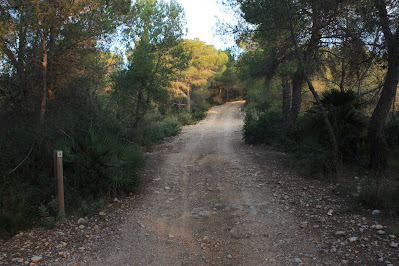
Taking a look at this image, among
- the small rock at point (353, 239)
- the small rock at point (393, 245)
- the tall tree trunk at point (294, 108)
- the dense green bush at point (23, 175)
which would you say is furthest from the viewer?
the tall tree trunk at point (294, 108)

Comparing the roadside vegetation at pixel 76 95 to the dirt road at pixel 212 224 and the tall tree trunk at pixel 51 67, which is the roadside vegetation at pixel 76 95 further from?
the dirt road at pixel 212 224

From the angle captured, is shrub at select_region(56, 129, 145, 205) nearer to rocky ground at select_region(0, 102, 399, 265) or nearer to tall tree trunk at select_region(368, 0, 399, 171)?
rocky ground at select_region(0, 102, 399, 265)

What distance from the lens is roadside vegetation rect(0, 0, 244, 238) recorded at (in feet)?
20.5

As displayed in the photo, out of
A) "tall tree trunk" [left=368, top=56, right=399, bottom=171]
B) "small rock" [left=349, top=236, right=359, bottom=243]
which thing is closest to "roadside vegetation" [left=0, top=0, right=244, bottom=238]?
"small rock" [left=349, top=236, right=359, bottom=243]

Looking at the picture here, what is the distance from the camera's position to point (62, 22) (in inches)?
330

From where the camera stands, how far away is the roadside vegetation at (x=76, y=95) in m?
6.26

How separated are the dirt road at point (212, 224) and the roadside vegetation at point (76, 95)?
1.05 meters

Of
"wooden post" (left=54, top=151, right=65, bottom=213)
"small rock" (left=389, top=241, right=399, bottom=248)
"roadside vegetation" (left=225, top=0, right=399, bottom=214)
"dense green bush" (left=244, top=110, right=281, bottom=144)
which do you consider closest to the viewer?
"small rock" (left=389, top=241, right=399, bottom=248)

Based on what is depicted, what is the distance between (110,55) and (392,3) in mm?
8649

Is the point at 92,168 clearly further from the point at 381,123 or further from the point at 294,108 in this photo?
the point at 294,108

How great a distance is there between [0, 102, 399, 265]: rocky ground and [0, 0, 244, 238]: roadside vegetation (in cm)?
59

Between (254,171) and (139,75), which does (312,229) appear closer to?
(254,171)

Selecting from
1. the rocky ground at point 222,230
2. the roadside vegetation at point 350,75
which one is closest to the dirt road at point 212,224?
the rocky ground at point 222,230

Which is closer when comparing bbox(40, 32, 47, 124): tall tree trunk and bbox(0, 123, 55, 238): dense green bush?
bbox(0, 123, 55, 238): dense green bush
